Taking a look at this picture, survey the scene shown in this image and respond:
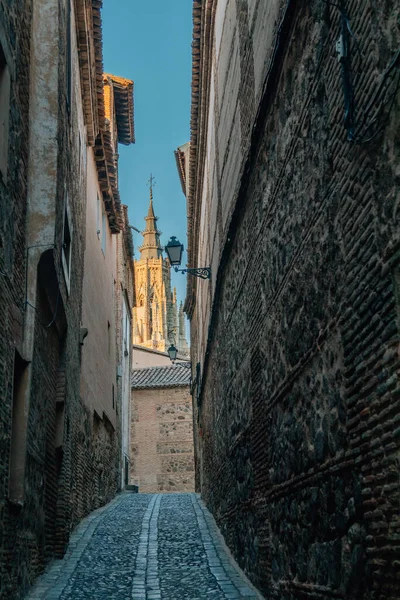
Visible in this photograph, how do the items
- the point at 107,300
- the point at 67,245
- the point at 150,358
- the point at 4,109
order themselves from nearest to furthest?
the point at 4,109 → the point at 67,245 → the point at 107,300 → the point at 150,358

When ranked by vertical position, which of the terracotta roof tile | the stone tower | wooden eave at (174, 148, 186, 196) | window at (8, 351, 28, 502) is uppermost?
the stone tower

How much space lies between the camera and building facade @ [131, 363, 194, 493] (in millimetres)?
30672

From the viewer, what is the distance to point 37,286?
8.58 m

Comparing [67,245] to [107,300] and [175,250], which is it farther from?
[107,300]

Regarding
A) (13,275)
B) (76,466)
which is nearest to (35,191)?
(13,275)

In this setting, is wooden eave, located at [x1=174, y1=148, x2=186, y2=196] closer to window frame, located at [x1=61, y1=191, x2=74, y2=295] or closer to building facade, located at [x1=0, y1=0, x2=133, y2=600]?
building facade, located at [x1=0, y1=0, x2=133, y2=600]

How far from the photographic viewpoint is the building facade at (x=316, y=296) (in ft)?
12.6

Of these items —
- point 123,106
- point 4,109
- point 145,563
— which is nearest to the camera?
point 4,109

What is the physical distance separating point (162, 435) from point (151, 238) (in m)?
62.9

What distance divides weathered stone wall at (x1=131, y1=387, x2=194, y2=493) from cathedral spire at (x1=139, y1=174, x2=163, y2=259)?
193 feet

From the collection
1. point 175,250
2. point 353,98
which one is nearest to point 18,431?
point 353,98

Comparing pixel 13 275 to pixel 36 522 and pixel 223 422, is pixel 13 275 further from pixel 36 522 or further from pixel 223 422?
pixel 223 422

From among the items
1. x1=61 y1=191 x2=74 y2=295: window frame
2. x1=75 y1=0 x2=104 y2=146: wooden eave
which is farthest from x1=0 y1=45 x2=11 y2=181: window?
x1=75 y1=0 x2=104 y2=146: wooden eave

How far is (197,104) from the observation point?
15242mm
